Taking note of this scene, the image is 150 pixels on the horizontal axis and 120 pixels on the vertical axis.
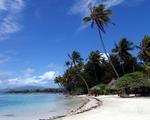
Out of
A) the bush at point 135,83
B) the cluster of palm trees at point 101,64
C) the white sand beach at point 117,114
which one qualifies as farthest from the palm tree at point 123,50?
the white sand beach at point 117,114

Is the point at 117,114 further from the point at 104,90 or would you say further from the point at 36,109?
the point at 104,90

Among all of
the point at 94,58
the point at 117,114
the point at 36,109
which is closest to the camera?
the point at 117,114

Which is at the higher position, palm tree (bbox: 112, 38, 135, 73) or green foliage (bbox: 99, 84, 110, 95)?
palm tree (bbox: 112, 38, 135, 73)

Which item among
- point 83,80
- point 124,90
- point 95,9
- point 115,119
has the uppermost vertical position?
point 95,9

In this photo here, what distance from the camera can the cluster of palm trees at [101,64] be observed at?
1838 inches

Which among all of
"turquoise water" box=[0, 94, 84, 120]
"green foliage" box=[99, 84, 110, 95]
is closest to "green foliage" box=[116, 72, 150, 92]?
"turquoise water" box=[0, 94, 84, 120]

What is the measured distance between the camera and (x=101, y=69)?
241 feet

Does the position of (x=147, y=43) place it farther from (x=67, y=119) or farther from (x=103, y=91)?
(x=67, y=119)

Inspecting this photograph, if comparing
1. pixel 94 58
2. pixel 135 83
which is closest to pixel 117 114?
pixel 135 83

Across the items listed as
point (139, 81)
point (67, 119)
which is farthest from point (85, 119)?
point (139, 81)

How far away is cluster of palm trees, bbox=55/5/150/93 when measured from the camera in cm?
4669

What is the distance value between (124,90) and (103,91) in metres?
16.5

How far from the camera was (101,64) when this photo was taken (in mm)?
74062

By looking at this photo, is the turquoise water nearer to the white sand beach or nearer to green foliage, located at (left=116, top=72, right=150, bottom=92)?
the white sand beach
